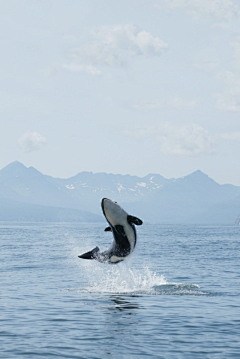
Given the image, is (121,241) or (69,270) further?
(69,270)

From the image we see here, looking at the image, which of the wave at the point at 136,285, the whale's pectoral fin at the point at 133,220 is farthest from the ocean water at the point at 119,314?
the whale's pectoral fin at the point at 133,220

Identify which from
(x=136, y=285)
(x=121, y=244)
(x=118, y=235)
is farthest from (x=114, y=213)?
(x=136, y=285)

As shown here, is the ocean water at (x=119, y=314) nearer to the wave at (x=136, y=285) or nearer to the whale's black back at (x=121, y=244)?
the wave at (x=136, y=285)

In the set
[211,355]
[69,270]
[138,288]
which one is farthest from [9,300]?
[69,270]

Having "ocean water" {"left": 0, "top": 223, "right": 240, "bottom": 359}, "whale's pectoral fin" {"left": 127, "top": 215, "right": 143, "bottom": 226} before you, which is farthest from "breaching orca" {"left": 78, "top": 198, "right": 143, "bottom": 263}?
"ocean water" {"left": 0, "top": 223, "right": 240, "bottom": 359}

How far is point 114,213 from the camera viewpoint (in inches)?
888

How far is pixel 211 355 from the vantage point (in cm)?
1648

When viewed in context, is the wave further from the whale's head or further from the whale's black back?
the whale's head

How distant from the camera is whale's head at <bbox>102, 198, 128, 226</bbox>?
22.1 metres

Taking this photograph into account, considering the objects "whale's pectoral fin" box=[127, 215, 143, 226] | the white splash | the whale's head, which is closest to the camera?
"whale's pectoral fin" box=[127, 215, 143, 226]

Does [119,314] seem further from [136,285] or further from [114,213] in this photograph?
[136,285]

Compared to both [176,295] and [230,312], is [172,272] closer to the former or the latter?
[176,295]

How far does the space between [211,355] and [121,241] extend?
8119mm

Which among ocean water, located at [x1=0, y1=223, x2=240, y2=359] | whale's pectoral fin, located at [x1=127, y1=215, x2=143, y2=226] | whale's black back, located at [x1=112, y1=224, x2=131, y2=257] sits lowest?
ocean water, located at [x1=0, y1=223, x2=240, y2=359]
